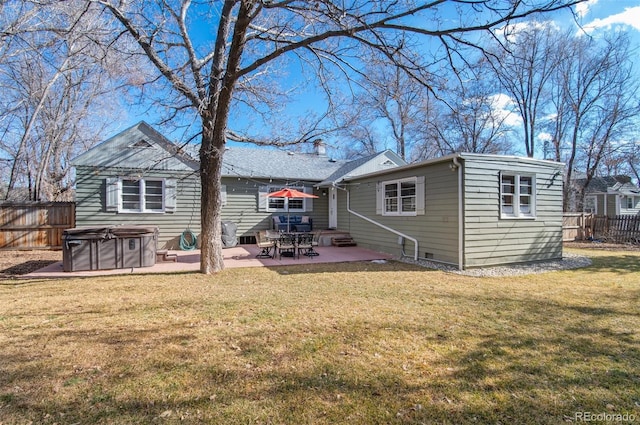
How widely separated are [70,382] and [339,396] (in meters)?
2.39

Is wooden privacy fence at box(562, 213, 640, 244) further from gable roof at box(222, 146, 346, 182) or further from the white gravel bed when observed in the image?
gable roof at box(222, 146, 346, 182)

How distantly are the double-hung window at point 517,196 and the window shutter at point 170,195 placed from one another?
37.1 feet

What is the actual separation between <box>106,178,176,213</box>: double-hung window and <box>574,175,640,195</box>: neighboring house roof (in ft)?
96.8

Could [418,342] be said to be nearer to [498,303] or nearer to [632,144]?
[498,303]

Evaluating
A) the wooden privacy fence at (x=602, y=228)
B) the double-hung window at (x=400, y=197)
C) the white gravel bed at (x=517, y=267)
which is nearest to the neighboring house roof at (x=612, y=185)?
the wooden privacy fence at (x=602, y=228)

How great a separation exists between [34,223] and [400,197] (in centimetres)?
1367

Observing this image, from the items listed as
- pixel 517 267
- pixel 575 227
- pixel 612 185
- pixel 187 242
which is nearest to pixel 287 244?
pixel 187 242

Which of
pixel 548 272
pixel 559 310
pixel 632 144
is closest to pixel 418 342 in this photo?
pixel 559 310

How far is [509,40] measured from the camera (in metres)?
5.14

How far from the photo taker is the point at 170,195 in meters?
12.1

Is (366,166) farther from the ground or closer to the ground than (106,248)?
farther from the ground

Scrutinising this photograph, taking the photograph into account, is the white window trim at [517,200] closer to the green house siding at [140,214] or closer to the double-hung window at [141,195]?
the green house siding at [140,214]

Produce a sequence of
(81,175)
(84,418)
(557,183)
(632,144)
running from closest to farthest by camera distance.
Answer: (84,418) < (557,183) < (81,175) < (632,144)

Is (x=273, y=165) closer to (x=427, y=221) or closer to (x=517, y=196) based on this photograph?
(x=427, y=221)
